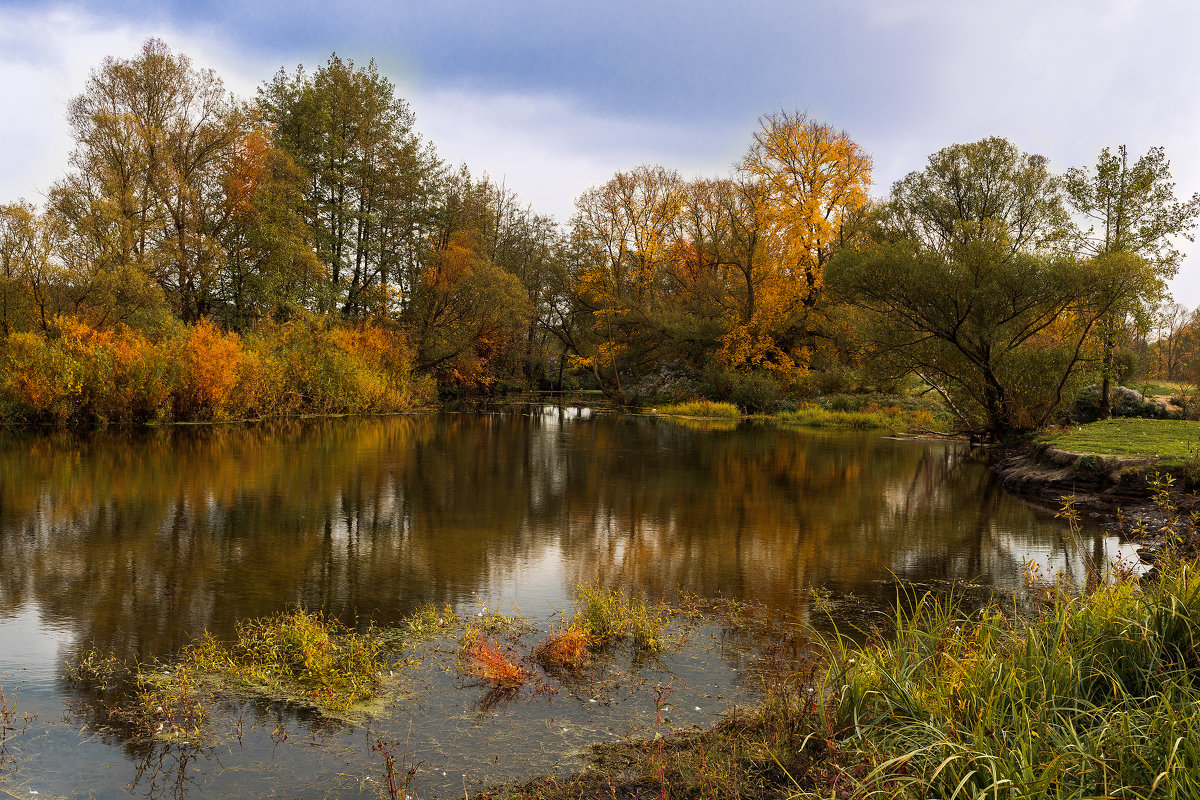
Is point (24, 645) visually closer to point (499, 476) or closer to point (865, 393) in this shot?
point (499, 476)

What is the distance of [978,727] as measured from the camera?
10.1 feet

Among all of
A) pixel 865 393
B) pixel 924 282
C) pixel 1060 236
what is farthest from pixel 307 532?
pixel 865 393

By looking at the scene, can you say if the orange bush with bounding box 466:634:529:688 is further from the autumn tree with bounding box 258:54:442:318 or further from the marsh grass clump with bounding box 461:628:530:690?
the autumn tree with bounding box 258:54:442:318

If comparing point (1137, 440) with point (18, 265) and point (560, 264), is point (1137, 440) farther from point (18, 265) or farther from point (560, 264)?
point (560, 264)

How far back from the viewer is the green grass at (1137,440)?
1277 centimetres

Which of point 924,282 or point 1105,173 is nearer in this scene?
point 924,282

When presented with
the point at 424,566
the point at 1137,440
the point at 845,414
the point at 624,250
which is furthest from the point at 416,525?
the point at 624,250

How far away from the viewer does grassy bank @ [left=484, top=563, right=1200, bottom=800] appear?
2973 mm

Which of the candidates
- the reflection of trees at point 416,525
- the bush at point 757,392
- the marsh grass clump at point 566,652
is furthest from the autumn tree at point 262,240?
the marsh grass clump at point 566,652

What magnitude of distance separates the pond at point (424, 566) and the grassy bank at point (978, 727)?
592 mm

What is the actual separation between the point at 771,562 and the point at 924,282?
532 inches

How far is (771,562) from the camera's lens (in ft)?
29.0

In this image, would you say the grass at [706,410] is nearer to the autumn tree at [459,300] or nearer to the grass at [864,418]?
the grass at [864,418]

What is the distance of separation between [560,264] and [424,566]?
39.4 metres
